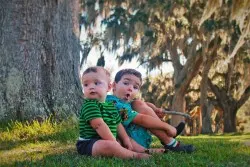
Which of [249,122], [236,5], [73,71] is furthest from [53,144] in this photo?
[249,122]

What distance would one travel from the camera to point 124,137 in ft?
11.7

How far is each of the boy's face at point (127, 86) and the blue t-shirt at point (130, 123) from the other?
0.19 ft

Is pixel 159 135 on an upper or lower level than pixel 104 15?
lower

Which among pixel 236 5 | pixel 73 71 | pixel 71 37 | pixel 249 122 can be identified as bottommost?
pixel 249 122

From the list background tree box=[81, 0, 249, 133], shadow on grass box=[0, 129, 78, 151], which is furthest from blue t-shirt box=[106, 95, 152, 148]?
background tree box=[81, 0, 249, 133]

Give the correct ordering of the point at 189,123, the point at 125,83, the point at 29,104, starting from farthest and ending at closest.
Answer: the point at 189,123 → the point at 29,104 → the point at 125,83

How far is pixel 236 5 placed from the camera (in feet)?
26.0

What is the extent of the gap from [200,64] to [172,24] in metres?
2.40

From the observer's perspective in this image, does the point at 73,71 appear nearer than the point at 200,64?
Yes

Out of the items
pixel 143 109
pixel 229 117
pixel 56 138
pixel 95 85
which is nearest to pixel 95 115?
pixel 95 85

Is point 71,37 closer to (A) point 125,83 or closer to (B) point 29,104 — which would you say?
(B) point 29,104

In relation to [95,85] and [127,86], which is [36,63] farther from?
[95,85]

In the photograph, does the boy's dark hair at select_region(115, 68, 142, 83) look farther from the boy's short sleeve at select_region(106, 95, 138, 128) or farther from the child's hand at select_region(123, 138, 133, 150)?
the child's hand at select_region(123, 138, 133, 150)

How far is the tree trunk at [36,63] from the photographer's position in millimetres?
5102
